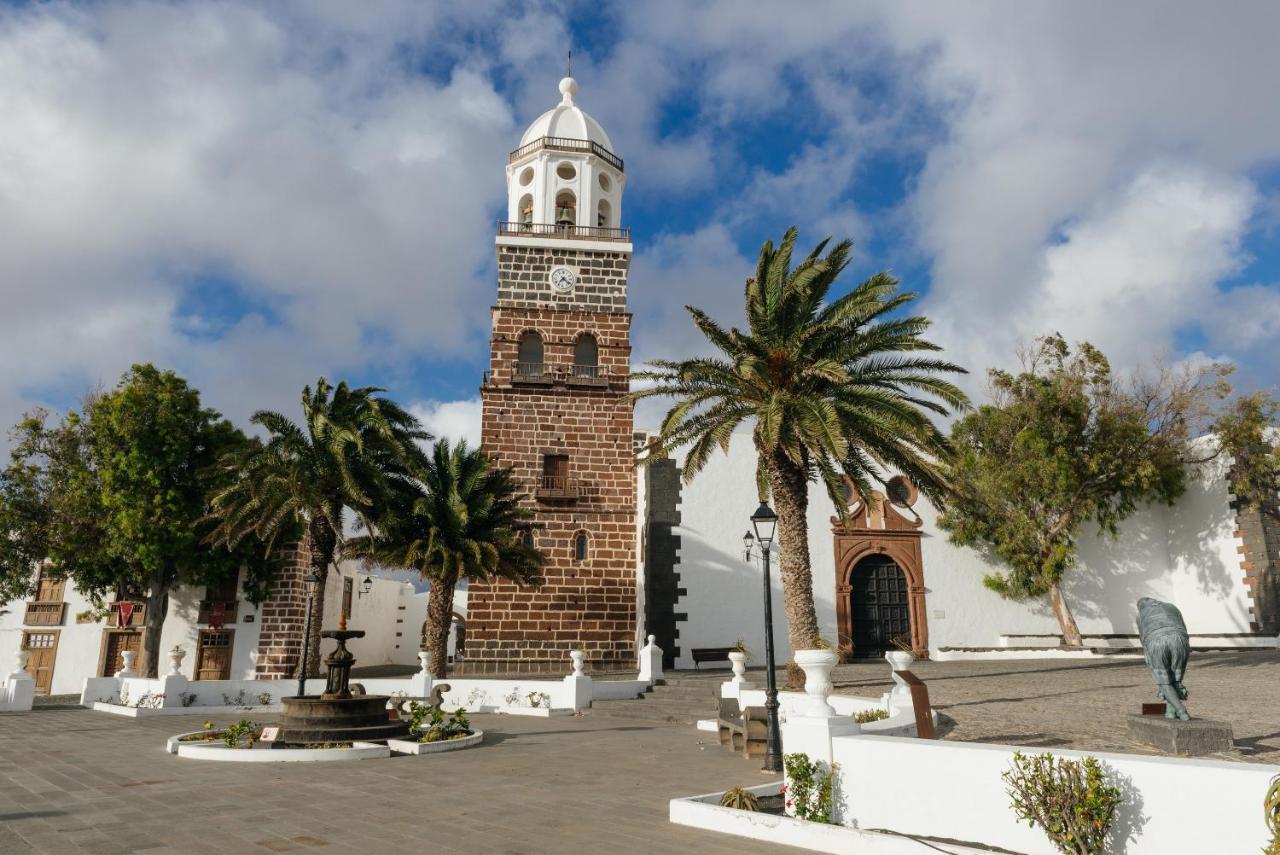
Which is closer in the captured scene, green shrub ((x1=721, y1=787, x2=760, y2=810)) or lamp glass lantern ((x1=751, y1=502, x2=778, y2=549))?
green shrub ((x1=721, y1=787, x2=760, y2=810))

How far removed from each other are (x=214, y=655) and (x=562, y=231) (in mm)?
16302

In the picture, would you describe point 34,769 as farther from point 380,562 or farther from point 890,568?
point 890,568

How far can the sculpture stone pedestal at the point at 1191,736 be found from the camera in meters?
7.96

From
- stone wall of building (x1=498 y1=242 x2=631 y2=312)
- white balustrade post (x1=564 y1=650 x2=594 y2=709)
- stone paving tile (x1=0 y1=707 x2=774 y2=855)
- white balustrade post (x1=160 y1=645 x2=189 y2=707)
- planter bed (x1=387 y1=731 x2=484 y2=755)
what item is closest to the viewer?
stone paving tile (x1=0 y1=707 x2=774 y2=855)

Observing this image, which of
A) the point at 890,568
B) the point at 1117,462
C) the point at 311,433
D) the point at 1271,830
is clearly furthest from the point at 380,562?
the point at 1117,462

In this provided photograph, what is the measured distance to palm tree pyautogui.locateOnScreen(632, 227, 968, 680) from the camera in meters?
14.8

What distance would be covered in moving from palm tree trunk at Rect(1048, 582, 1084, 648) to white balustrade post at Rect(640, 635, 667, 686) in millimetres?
12031

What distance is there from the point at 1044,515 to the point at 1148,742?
53.8 feet

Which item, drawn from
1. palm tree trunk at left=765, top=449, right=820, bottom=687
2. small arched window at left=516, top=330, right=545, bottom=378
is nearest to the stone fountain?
palm tree trunk at left=765, top=449, right=820, bottom=687

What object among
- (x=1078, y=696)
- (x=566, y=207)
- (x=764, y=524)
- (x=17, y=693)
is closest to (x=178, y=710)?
(x=17, y=693)

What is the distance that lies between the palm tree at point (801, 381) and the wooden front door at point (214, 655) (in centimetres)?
1638

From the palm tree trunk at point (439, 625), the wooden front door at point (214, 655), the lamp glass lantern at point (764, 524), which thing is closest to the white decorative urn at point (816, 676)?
the lamp glass lantern at point (764, 524)

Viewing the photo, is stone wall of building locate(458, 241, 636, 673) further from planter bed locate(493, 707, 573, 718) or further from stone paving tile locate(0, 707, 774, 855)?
stone paving tile locate(0, 707, 774, 855)

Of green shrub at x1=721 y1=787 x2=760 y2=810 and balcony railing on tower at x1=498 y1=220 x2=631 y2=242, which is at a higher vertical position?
balcony railing on tower at x1=498 y1=220 x2=631 y2=242
